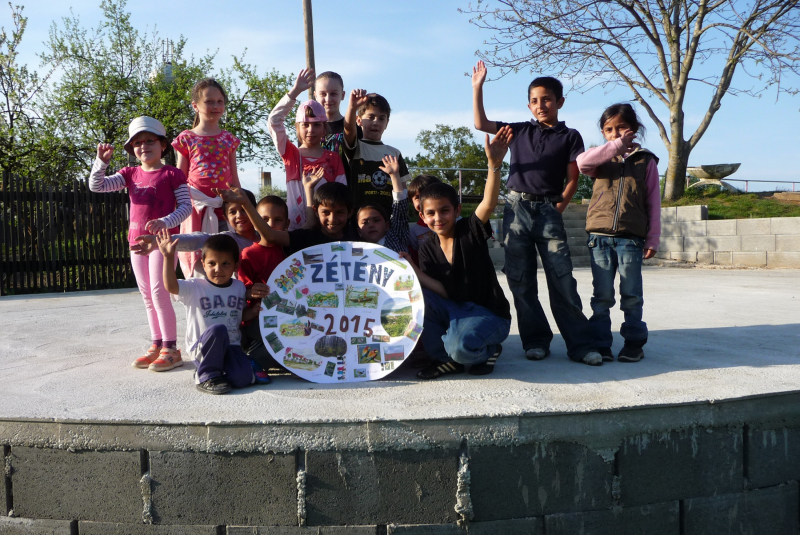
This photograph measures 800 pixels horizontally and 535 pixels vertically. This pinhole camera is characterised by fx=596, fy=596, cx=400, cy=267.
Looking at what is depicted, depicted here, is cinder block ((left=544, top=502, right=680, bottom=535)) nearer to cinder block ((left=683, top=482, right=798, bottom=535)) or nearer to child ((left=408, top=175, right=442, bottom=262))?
cinder block ((left=683, top=482, right=798, bottom=535))

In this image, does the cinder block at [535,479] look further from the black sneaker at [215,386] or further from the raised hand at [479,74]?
the raised hand at [479,74]

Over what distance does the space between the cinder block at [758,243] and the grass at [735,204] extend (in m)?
1.37

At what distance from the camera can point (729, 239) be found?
38.2 feet

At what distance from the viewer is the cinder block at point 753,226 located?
11086mm

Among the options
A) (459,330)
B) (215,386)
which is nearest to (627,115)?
(459,330)

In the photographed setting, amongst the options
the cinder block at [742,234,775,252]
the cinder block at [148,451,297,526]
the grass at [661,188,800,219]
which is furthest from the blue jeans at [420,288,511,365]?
the grass at [661,188,800,219]

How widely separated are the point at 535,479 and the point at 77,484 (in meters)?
1.87

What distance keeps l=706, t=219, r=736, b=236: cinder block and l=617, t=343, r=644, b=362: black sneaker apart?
9647 mm


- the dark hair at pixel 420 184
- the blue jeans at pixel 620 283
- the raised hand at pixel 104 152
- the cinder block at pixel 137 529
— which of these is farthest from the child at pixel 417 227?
the cinder block at pixel 137 529

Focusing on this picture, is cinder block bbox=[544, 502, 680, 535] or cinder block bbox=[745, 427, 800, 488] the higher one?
cinder block bbox=[745, 427, 800, 488]

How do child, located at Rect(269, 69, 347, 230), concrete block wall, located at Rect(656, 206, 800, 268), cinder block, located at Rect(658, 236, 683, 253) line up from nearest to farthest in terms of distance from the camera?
child, located at Rect(269, 69, 347, 230) → concrete block wall, located at Rect(656, 206, 800, 268) → cinder block, located at Rect(658, 236, 683, 253)

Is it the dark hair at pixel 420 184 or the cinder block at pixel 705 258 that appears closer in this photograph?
the dark hair at pixel 420 184

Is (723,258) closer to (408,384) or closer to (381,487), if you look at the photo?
(408,384)

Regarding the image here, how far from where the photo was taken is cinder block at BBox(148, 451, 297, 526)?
2.37m
